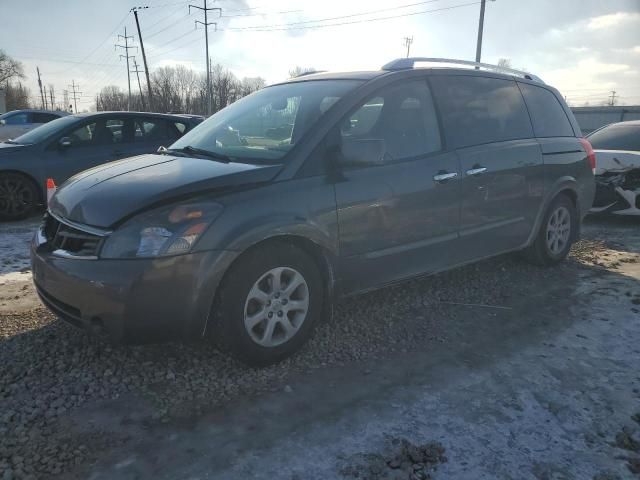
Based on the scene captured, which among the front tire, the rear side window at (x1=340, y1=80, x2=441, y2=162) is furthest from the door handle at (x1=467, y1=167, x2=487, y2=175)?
the front tire

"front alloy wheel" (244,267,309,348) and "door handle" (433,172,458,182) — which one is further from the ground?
"door handle" (433,172,458,182)

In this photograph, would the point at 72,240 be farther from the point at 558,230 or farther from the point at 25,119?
the point at 25,119

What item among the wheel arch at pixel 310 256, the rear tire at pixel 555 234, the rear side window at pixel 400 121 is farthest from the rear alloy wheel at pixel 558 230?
the wheel arch at pixel 310 256

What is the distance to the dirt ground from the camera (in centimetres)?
240

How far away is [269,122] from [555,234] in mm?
3322

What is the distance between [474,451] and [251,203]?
5.80 feet

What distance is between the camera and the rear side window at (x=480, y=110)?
418 cm

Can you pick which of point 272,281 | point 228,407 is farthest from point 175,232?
point 228,407

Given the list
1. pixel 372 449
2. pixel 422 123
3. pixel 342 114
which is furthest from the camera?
pixel 422 123

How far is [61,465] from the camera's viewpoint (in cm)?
233

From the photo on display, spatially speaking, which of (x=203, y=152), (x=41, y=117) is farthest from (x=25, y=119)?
(x=203, y=152)

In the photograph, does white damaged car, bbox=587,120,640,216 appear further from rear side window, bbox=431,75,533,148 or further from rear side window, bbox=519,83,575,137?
rear side window, bbox=431,75,533,148

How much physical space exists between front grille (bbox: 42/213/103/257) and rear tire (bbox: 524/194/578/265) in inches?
163

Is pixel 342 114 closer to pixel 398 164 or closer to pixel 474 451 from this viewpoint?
pixel 398 164
